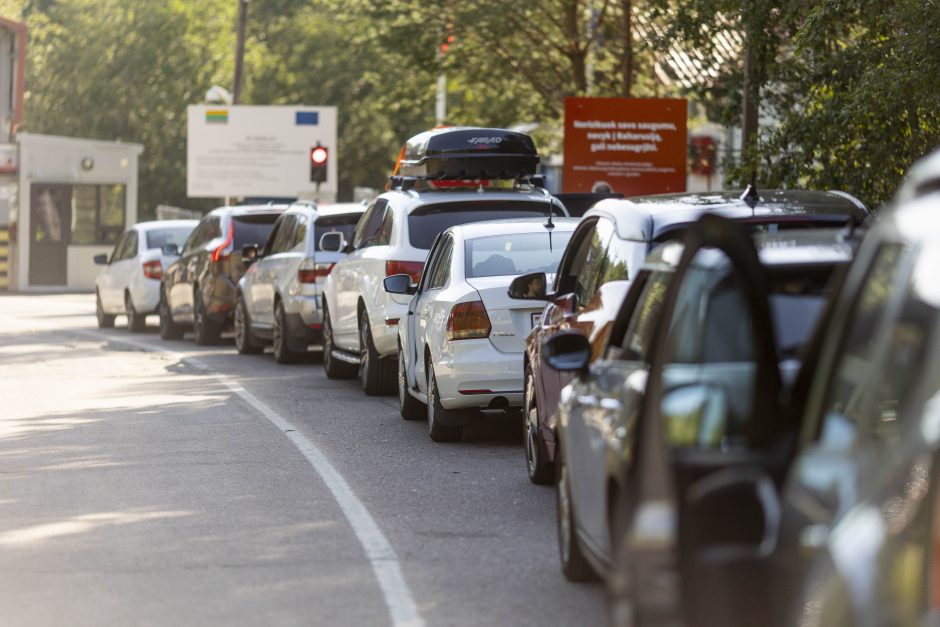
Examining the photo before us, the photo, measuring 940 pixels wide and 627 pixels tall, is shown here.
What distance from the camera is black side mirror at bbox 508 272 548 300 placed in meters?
10.2

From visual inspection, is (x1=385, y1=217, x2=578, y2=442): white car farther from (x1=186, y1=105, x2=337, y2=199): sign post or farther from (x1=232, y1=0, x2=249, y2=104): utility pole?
(x1=186, y1=105, x2=337, y2=199): sign post

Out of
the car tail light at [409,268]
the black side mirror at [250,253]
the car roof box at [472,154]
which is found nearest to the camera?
the car tail light at [409,268]

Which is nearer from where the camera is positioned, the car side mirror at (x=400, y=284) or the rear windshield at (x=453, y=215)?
the car side mirror at (x=400, y=284)

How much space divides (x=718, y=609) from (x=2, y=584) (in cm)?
417

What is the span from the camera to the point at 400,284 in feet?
44.3

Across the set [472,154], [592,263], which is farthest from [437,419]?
[472,154]

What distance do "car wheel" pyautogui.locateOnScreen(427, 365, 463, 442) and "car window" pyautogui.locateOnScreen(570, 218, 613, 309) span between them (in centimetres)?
271

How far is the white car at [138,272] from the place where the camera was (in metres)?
26.4

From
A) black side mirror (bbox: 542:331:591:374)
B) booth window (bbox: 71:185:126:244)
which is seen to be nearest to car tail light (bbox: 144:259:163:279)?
booth window (bbox: 71:185:126:244)

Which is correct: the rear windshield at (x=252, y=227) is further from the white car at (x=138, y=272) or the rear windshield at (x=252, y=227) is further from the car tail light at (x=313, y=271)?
the car tail light at (x=313, y=271)

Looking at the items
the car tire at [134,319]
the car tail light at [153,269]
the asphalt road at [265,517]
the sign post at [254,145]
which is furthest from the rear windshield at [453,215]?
the sign post at [254,145]

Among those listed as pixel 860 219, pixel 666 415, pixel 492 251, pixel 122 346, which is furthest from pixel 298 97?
pixel 666 415

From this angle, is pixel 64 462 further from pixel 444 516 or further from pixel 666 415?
pixel 666 415

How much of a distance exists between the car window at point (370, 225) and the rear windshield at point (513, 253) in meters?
3.47
